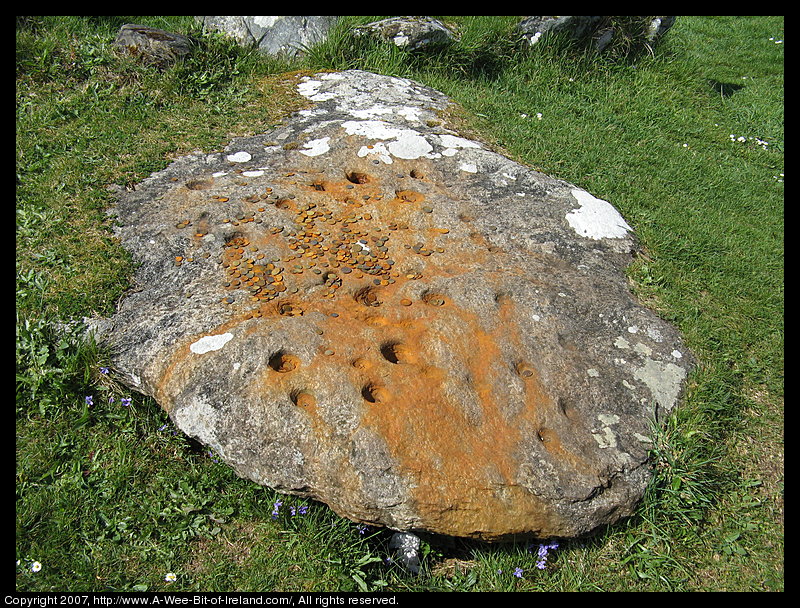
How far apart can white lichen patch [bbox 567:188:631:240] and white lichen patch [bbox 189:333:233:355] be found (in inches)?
96.5

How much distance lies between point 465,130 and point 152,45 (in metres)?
3.04

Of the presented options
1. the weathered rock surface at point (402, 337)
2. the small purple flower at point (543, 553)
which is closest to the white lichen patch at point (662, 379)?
the weathered rock surface at point (402, 337)

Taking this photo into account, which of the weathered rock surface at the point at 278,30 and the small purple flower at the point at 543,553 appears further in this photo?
the weathered rock surface at the point at 278,30

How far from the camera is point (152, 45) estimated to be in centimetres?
592

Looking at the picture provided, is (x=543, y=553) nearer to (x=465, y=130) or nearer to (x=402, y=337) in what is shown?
(x=402, y=337)

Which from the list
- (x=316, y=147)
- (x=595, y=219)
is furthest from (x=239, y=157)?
(x=595, y=219)

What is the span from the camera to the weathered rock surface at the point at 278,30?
653 centimetres

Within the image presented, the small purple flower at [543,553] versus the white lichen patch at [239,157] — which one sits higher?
the white lichen patch at [239,157]

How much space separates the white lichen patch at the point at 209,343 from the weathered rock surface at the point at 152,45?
3.74 metres

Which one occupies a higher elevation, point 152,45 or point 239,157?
point 152,45

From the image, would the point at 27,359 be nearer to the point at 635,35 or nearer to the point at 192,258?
the point at 192,258

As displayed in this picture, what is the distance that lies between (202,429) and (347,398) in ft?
2.36

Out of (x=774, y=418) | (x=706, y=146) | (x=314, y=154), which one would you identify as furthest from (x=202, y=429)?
(x=706, y=146)

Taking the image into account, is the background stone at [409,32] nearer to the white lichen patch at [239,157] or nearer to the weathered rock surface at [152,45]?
the weathered rock surface at [152,45]
